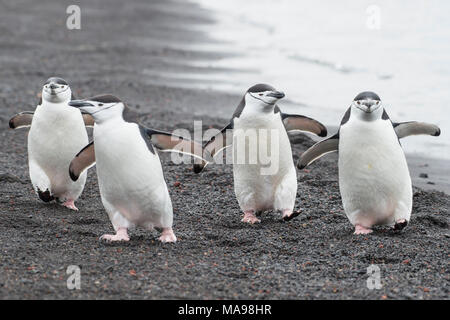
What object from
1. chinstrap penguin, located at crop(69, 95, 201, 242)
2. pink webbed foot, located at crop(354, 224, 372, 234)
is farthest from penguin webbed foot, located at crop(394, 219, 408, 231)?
chinstrap penguin, located at crop(69, 95, 201, 242)

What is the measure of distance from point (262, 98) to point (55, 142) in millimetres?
1815

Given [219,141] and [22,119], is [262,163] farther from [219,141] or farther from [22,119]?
[22,119]

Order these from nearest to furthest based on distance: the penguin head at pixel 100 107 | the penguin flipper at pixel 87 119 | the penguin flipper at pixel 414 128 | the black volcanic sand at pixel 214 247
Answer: the black volcanic sand at pixel 214 247, the penguin head at pixel 100 107, the penguin flipper at pixel 414 128, the penguin flipper at pixel 87 119

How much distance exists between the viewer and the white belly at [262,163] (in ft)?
20.1

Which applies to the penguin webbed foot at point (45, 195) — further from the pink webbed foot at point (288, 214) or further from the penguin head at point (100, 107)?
the pink webbed foot at point (288, 214)

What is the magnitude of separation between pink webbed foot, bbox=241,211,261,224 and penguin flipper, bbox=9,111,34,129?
2.25 meters

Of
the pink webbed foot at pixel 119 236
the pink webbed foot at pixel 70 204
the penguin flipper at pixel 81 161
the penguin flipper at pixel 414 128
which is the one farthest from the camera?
the pink webbed foot at pixel 70 204

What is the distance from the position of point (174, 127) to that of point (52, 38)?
334 inches

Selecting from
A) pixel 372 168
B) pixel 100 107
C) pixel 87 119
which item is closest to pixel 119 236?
pixel 100 107

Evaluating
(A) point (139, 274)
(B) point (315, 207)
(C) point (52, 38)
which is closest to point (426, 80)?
(B) point (315, 207)

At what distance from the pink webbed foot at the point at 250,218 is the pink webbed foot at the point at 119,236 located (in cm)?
114

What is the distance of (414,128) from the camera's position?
6.16m

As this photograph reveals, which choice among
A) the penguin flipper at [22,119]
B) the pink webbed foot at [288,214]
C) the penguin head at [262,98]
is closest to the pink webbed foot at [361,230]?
the pink webbed foot at [288,214]

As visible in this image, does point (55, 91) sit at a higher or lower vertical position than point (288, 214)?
higher
